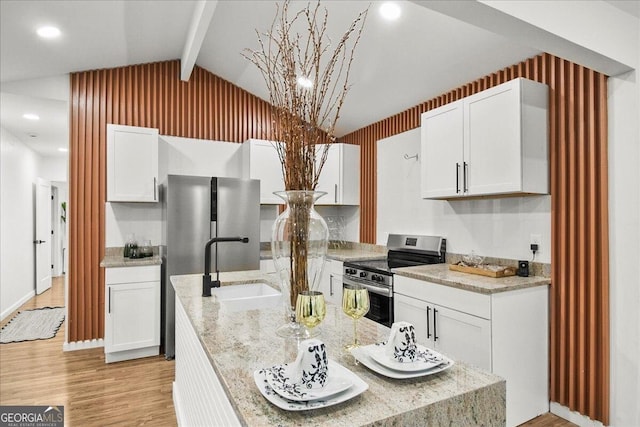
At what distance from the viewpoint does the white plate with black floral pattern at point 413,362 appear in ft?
3.20

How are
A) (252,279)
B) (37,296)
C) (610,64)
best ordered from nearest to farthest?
1. (610,64)
2. (252,279)
3. (37,296)

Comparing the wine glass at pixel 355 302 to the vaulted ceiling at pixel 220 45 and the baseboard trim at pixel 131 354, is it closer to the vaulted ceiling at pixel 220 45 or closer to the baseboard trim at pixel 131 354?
the vaulted ceiling at pixel 220 45

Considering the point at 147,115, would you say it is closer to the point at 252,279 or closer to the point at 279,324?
the point at 252,279

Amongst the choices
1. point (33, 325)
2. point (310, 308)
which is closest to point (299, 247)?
point (310, 308)

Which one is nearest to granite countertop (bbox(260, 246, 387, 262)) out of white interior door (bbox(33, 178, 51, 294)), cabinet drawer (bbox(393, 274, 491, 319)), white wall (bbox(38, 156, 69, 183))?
cabinet drawer (bbox(393, 274, 491, 319))

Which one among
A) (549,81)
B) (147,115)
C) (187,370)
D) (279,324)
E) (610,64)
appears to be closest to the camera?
(279,324)

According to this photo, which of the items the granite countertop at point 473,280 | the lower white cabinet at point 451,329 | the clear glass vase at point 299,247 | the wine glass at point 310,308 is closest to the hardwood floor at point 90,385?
the lower white cabinet at point 451,329

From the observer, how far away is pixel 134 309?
3.55 meters

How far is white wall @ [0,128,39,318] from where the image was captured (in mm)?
5031

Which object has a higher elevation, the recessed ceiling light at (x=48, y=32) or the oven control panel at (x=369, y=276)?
the recessed ceiling light at (x=48, y=32)

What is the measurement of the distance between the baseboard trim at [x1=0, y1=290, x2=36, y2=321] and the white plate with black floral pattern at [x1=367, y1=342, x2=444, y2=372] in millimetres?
5774

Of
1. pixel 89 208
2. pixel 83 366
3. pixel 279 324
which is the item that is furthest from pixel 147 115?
pixel 279 324

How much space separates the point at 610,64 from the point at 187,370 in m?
2.79

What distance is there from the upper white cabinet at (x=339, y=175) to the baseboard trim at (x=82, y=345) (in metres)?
2.84
